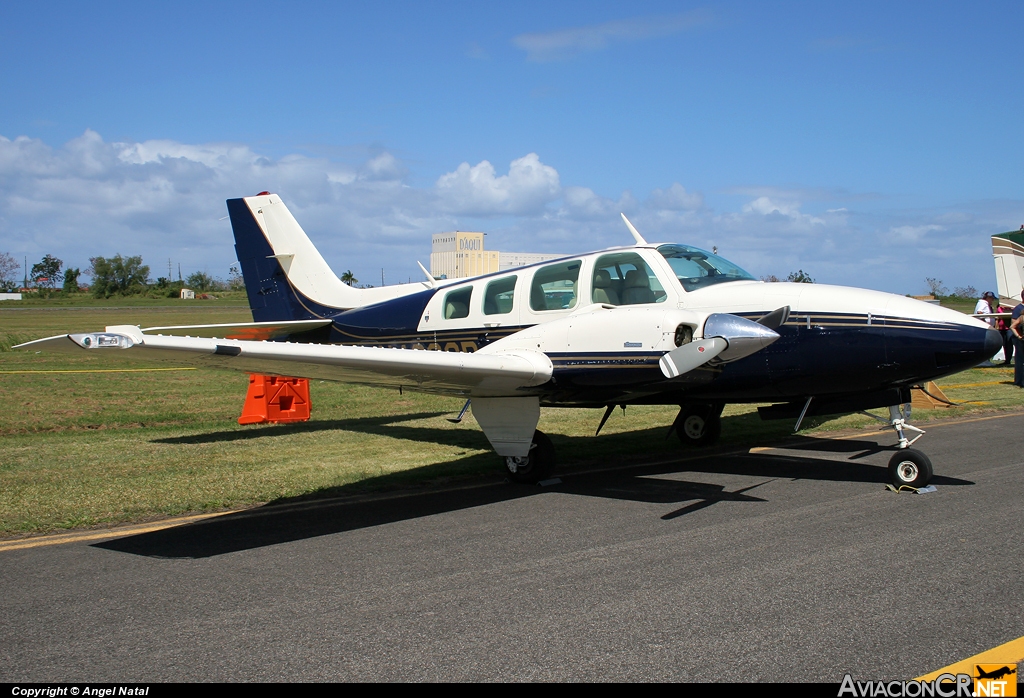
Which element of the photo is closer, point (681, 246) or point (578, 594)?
point (578, 594)

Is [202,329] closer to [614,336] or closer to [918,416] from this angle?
[614,336]

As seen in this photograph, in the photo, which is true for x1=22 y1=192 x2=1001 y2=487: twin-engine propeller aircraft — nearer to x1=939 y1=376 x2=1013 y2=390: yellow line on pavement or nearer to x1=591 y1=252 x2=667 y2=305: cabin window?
x1=591 y1=252 x2=667 y2=305: cabin window

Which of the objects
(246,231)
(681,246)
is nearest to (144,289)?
(246,231)

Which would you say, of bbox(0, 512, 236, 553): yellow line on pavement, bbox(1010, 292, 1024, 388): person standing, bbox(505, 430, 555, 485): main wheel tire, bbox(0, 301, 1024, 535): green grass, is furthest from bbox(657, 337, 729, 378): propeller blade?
bbox(1010, 292, 1024, 388): person standing

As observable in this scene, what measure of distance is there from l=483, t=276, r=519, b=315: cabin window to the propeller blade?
272cm

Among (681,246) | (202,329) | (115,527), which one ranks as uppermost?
(681,246)

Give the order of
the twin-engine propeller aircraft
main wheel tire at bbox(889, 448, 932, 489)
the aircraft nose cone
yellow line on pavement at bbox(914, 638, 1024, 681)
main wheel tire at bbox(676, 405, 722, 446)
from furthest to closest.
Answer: main wheel tire at bbox(676, 405, 722, 446)
main wheel tire at bbox(889, 448, 932, 489)
the aircraft nose cone
the twin-engine propeller aircraft
yellow line on pavement at bbox(914, 638, 1024, 681)

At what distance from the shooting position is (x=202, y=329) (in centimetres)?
1106

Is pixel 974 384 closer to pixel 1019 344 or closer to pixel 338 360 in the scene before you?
pixel 1019 344

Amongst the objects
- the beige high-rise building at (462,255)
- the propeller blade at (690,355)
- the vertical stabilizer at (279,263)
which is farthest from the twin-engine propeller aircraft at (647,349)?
the beige high-rise building at (462,255)

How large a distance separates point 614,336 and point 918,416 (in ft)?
27.1

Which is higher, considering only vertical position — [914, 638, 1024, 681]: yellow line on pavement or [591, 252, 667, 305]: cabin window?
[591, 252, 667, 305]: cabin window

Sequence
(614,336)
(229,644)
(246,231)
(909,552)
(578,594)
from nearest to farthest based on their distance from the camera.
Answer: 1. (229,644)
2. (578,594)
3. (909,552)
4. (614,336)
5. (246,231)

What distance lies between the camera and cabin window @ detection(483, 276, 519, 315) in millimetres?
9422
